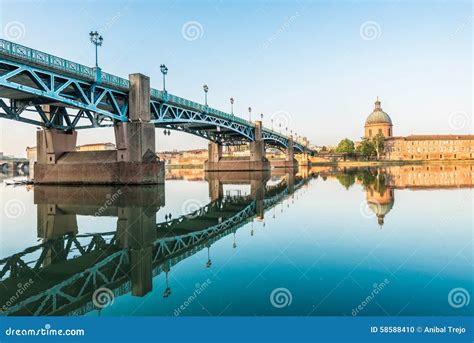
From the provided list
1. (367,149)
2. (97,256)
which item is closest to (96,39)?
(97,256)

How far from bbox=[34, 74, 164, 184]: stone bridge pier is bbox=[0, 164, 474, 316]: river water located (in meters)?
17.7

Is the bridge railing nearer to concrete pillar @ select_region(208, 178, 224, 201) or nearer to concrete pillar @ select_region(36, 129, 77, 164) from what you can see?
concrete pillar @ select_region(36, 129, 77, 164)

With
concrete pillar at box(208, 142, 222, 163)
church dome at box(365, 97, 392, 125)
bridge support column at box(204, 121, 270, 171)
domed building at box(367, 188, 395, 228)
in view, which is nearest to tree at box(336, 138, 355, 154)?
church dome at box(365, 97, 392, 125)

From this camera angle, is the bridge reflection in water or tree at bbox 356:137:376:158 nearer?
the bridge reflection in water

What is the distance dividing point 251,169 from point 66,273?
69.3m

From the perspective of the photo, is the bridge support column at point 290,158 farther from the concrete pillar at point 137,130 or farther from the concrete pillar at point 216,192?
the concrete pillar at point 137,130

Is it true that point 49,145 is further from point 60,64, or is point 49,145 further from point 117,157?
point 60,64

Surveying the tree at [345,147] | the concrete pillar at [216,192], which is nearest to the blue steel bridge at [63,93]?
the concrete pillar at [216,192]

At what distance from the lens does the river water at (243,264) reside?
20.7 feet

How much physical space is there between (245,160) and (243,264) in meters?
71.0

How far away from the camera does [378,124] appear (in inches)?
6314

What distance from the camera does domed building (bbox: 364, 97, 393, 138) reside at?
160 m

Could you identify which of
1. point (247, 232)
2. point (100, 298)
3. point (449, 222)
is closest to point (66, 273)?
point (100, 298)

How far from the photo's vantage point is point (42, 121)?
36.7m
